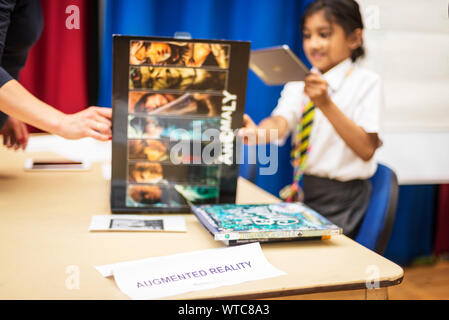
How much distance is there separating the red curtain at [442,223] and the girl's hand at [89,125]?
211 centimetres

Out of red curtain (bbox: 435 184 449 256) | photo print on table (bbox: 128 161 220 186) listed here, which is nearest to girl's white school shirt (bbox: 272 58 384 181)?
photo print on table (bbox: 128 161 220 186)

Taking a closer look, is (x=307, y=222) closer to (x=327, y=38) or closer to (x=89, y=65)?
(x=327, y=38)

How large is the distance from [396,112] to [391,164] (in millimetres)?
255

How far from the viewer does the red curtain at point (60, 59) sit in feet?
6.44

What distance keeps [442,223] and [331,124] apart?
1.46 meters

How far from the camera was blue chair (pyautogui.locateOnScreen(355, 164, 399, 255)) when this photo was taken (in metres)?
1.09

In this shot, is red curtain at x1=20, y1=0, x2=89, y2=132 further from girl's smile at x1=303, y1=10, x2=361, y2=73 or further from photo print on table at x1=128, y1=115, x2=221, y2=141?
photo print on table at x1=128, y1=115, x2=221, y2=141

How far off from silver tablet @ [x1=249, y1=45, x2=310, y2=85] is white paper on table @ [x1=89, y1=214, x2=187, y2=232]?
0.50 m

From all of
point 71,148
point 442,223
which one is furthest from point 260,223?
point 442,223

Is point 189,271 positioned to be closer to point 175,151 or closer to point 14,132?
point 175,151

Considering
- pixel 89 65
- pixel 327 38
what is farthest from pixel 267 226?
pixel 89 65

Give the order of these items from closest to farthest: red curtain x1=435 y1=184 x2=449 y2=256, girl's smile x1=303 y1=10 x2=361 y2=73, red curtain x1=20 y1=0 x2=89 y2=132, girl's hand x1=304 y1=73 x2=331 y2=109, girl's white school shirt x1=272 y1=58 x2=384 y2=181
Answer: girl's hand x1=304 y1=73 x2=331 y2=109, girl's white school shirt x1=272 y1=58 x2=384 y2=181, girl's smile x1=303 y1=10 x2=361 y2=73, red curtain x1=20 y1=0 x2=89 y2=132, red curtain x1=435 y1=184 x2=449 y2=256

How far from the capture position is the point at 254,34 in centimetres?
221

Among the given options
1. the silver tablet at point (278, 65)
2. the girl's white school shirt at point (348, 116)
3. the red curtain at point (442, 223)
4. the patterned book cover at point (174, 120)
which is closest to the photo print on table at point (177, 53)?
the patterned book cover at point (174, 120)
